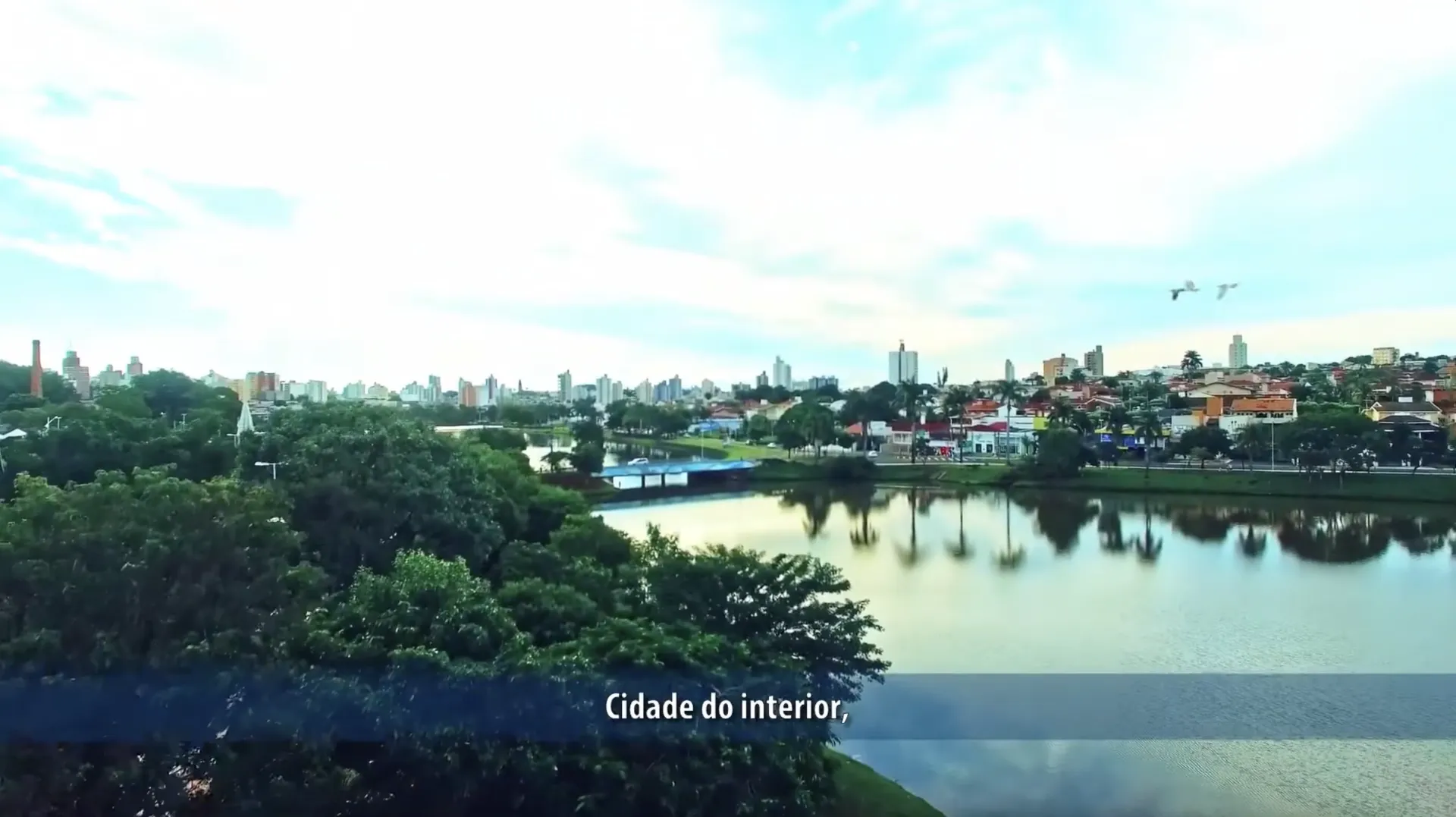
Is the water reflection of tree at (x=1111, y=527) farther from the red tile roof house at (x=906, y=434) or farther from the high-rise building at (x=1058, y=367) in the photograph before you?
the high-rise building at (x=1058, y=367)

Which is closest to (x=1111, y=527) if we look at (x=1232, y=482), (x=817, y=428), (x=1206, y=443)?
(x=1232, y=482)

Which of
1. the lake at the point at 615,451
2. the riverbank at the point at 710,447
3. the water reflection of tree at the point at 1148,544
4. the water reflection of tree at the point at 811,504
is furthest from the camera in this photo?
the lake at the point at 615,451

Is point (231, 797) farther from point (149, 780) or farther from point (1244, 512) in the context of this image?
point (1244, 512)

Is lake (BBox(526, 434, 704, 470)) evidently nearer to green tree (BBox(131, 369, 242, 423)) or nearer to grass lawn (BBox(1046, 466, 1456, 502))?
green tree (BBox(131, 369, 242, 423))

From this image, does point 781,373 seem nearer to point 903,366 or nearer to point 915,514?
point 903,366

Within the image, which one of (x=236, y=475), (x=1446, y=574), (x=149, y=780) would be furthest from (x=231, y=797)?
(x=1446, y=574)

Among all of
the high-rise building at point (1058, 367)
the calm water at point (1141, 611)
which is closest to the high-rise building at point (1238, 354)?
the high-rise building at point (1058, 367)
